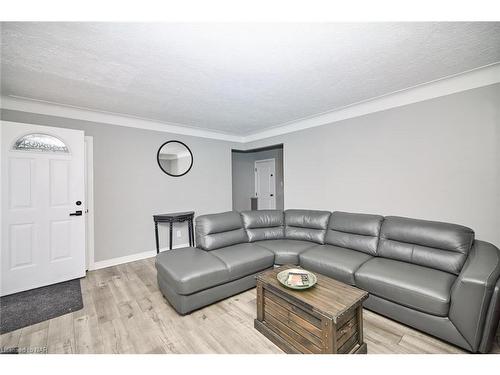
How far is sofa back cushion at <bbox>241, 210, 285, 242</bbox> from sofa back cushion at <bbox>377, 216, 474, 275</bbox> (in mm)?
1439

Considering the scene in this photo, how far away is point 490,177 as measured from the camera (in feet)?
7.10

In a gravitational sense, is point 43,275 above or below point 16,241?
below

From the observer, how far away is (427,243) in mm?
2168

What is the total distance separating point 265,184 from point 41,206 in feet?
15.7

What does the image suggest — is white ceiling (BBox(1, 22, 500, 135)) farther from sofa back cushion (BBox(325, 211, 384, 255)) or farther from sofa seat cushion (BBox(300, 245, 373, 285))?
sofa seat cushion (BBox(300, 245, 373, 285))

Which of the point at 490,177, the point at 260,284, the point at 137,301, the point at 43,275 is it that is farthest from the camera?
the point at 43,275

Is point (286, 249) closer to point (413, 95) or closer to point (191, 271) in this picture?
point (191, 271)

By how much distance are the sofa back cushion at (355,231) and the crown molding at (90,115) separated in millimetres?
3234

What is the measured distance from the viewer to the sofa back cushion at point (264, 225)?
3.24 metres

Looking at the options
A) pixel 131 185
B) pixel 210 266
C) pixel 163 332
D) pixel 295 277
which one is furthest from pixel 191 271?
pixel 131 185

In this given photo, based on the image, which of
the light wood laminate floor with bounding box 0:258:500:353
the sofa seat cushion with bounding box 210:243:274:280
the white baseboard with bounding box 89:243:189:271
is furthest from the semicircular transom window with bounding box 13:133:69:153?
the sofa seat cushion with bounding box 210:243:274:280

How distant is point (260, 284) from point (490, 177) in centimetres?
271

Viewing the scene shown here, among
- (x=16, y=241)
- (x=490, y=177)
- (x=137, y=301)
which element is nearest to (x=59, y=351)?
(x=137, y=301)

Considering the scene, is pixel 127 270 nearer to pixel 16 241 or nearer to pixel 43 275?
pixel 43 275
